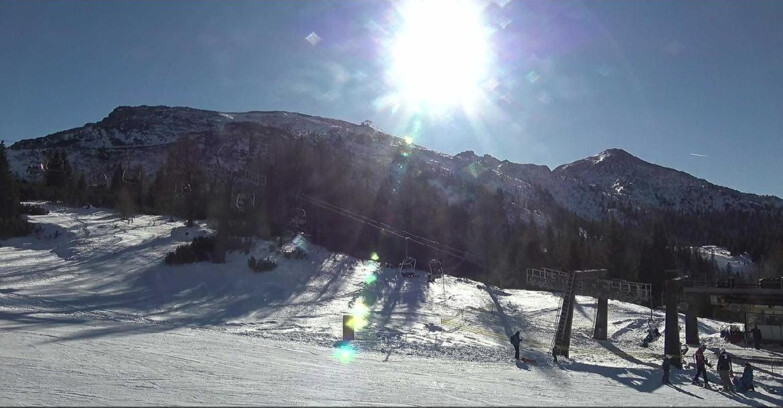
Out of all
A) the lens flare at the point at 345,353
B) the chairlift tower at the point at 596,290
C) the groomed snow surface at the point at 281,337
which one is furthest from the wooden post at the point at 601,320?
the lens flare at the point at 345,353

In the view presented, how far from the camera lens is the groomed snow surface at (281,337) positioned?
12.6m

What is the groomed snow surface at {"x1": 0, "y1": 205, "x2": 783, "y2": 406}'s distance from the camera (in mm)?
12594

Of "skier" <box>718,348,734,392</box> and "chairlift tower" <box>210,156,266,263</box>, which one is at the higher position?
"chairlift tower" <box>210,156,266,263</box>

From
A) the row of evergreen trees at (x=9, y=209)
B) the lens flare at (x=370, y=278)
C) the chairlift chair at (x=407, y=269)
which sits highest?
the row of evergreen trees at (x=9, y=209)

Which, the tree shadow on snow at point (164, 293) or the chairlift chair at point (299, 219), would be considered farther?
the chairlift chair at point (299, 219)

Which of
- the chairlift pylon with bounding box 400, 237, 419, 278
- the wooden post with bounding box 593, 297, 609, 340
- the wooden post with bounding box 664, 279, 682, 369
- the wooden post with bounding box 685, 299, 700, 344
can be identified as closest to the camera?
the wooden post with bounding box 664, 279, 682, 369

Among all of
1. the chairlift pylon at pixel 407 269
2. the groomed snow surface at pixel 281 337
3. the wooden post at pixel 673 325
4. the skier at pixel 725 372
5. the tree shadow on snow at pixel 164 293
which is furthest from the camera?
the chairlift pylon at pixel 407 269

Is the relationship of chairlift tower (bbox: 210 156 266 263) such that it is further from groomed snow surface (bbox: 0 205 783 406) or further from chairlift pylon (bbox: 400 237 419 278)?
chairlift pylon (bbox: 400 237 419 278)

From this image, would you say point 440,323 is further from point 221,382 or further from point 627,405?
point 221,382

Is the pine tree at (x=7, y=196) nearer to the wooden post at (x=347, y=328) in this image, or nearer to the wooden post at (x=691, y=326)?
the wooden post at (x=347, y=328)

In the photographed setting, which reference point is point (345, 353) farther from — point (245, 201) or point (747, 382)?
point (245, 201)

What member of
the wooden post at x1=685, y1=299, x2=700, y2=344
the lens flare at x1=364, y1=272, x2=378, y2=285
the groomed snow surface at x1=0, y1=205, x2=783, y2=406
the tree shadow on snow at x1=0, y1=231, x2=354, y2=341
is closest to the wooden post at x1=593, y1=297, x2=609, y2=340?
the groomed snow surface at x1=0, y1=205, x2=783, y2=406

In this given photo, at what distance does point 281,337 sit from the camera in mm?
21016

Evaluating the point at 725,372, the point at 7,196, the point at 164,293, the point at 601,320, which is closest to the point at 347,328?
the point at 164,293
